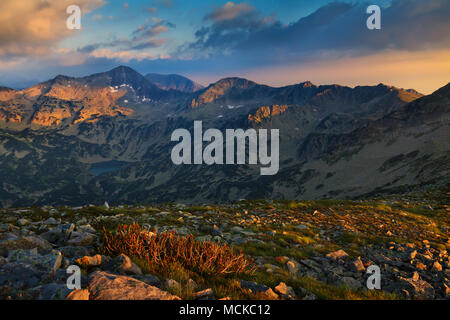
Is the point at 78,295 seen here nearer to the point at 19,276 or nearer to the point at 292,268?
the point at 19,276

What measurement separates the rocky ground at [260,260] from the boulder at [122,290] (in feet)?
0.07

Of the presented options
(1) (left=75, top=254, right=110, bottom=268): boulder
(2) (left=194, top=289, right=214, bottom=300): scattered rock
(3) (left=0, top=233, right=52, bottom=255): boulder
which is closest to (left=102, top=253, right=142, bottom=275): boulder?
(1) (left=75, top=254, right=110, bottom=268): boulder

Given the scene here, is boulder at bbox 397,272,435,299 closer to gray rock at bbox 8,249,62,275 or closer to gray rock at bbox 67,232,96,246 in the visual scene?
gray rock at bbox 8,249,62,275

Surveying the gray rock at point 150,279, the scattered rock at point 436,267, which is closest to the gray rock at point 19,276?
the gray rock at point 150,279

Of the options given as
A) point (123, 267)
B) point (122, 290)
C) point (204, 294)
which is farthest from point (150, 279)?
point (204, 294)

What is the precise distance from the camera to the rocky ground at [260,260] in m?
5.38

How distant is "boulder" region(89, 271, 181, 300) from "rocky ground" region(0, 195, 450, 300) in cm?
2

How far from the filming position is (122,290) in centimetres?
501

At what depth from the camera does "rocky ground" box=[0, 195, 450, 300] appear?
5.38m

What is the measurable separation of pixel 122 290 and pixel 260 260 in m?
5.77

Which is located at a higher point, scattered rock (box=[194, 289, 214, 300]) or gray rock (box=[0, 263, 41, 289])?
gray rock (box=[0, 263, 41, 289])
